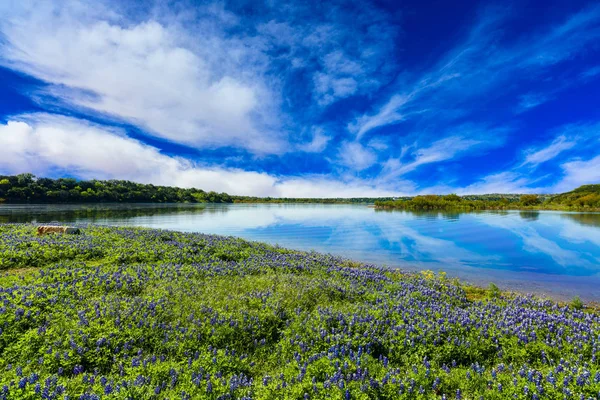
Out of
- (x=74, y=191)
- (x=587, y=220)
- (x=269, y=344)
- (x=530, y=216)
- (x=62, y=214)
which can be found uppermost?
(x=74, y=191)

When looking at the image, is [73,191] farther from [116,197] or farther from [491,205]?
[491,205]

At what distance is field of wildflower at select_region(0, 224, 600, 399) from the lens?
4.38 meters

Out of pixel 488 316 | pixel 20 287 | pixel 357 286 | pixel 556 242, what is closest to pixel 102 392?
pixel 20 287

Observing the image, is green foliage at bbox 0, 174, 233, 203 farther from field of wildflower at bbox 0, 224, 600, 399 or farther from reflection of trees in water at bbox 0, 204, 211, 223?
field of wildflower at bbox 0, 224, 600, 399

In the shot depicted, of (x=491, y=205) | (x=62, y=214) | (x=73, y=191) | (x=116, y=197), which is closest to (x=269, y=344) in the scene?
(x=62, y=214)

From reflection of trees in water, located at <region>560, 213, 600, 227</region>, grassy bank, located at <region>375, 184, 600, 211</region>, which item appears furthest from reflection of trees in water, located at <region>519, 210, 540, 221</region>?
grassy bank, located at <region>375, 184, 600, 211</region>

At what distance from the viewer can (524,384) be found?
177 inches

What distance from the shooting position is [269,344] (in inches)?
247

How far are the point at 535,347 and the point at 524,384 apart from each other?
2139mm

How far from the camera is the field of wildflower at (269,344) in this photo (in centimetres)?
438

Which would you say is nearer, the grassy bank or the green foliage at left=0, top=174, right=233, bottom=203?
the grassy bank

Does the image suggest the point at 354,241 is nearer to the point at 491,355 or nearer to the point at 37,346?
the point at 491,355

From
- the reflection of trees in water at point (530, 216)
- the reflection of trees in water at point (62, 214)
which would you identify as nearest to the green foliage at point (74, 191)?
the reflection of trees in water at point (62, 214)

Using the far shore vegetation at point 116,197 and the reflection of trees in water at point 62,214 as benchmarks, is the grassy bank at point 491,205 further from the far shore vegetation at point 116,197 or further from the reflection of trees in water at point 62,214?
the reflection of trees in water at point 62,214
